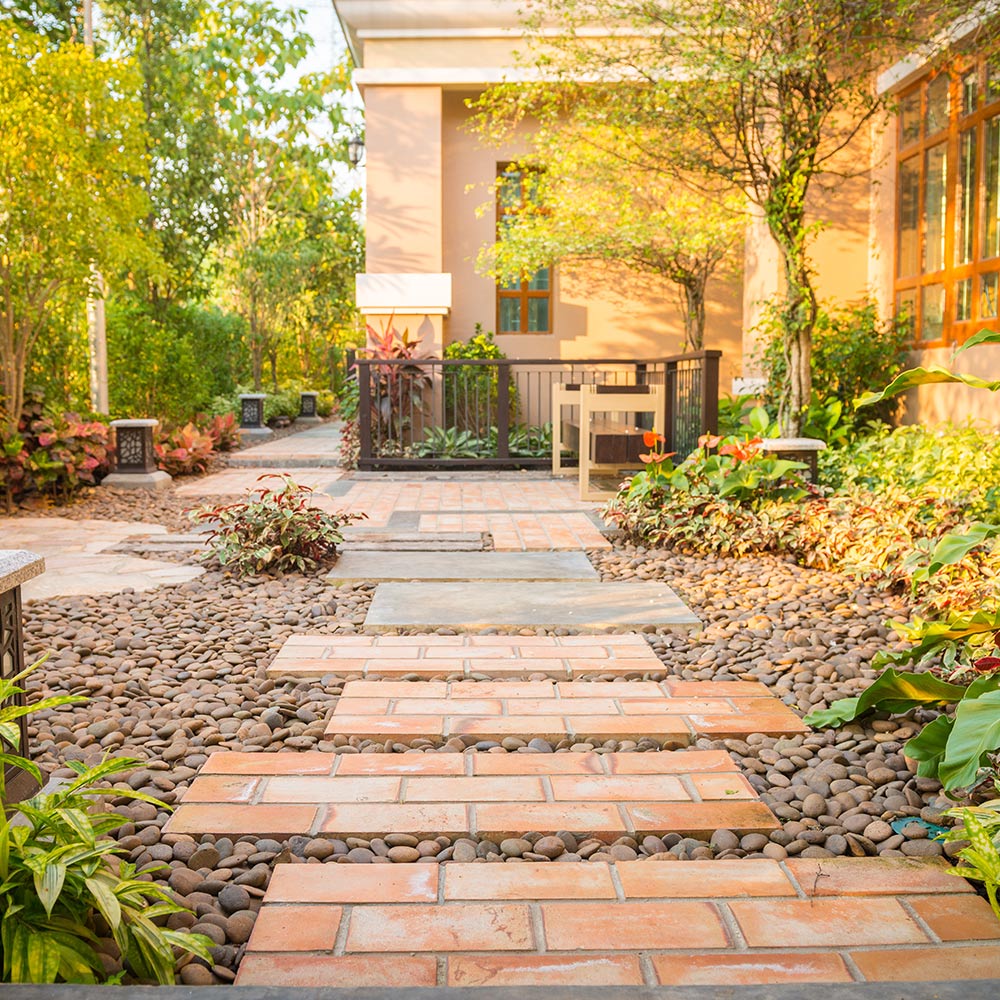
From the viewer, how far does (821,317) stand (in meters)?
9.38

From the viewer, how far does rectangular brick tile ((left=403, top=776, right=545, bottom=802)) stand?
8.05ft

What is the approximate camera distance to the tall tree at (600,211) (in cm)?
1062

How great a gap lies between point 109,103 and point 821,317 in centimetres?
624

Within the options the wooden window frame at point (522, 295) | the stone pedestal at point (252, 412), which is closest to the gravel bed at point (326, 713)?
the wooden window frame at point (522, 295)

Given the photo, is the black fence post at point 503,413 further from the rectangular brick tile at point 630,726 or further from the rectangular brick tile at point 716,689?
the rectangular brick tile at point 630,726

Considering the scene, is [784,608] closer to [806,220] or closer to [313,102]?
[806,220]

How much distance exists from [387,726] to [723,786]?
0.95 meters

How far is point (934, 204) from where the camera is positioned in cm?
883

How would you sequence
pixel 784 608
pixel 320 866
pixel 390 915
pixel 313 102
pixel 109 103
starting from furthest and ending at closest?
1. pixel 313 102
2. pixel 109 103
3. pixel 784 608
4. pixel 320 866
5. pixel 390 915

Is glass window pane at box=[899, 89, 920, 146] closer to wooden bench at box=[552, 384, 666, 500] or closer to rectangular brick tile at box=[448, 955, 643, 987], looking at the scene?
wooden bench at box=[552, 384, 666, 500]

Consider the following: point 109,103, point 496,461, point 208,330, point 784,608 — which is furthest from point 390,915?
point 208,330

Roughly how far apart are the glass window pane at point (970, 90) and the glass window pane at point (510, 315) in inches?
218

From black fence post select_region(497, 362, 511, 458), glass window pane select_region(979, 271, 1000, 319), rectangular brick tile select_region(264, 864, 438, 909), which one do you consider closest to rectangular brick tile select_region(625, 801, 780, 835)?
rectangular brick tile select_region(264, 864, 438, 909)

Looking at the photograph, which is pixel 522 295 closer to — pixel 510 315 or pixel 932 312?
pixel 510 315
